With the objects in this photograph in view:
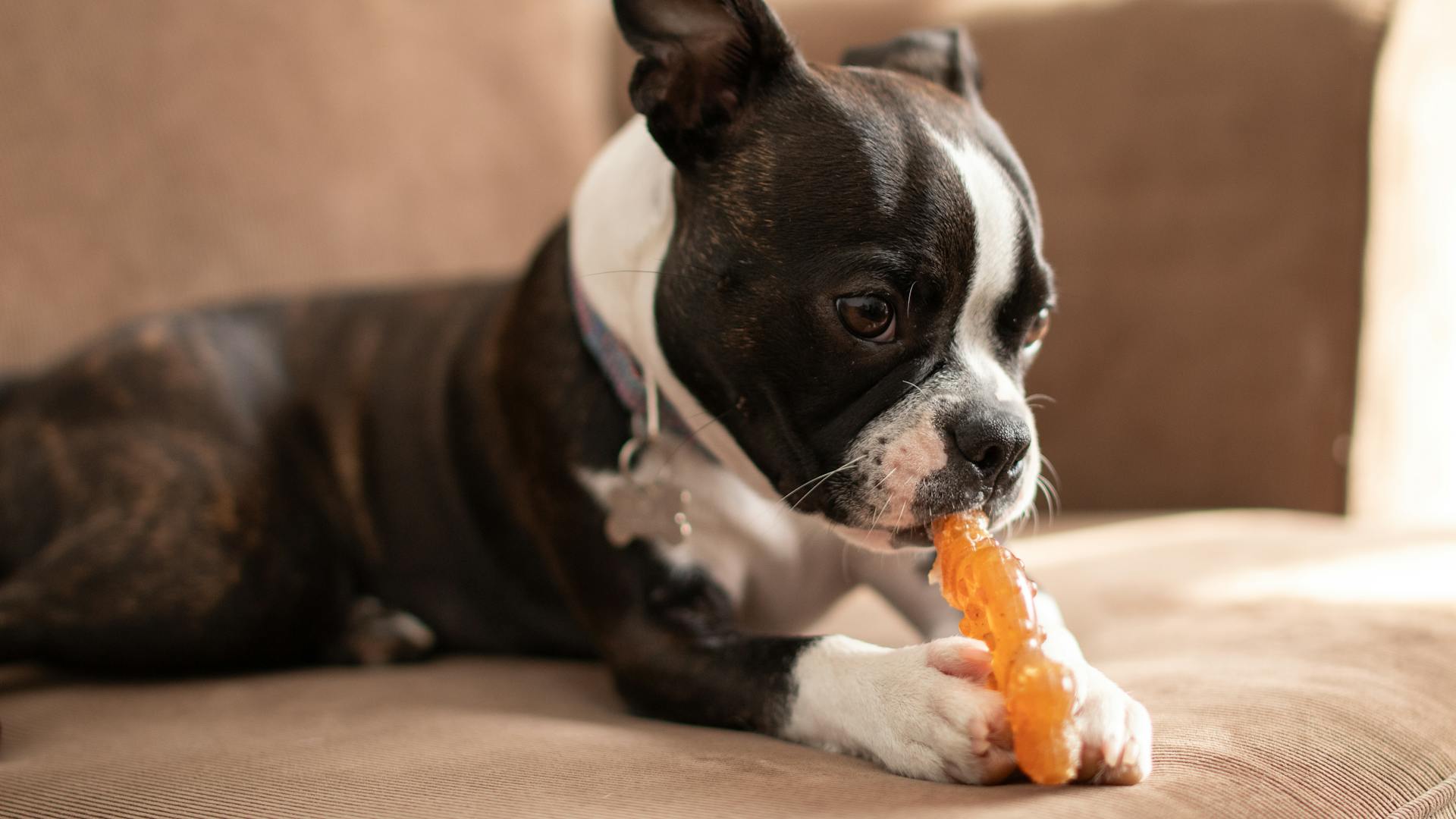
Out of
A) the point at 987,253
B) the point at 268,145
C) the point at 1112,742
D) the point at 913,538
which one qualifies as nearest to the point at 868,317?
the point at 987,253

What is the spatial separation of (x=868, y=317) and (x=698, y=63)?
433mm

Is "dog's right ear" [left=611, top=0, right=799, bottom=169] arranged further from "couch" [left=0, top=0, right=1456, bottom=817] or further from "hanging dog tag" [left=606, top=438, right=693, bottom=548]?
"couch" [left=0, top=0, right=1456, bottom=817]

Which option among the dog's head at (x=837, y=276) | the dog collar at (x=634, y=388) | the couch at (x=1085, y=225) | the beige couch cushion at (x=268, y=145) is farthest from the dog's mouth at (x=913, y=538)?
the beige couch cushion at (x=268, y=145)

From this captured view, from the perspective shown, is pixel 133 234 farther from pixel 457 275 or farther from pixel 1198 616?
pixel 1198 616

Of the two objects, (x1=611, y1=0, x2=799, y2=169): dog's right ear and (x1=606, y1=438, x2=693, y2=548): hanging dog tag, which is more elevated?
(x1=611, y1=0, x2=799, y2=169): dog's right ear

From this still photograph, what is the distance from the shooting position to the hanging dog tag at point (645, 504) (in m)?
1.76

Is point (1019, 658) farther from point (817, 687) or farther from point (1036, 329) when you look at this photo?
point (1036, 329)

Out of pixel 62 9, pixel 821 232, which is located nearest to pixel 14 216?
pixel 62 9

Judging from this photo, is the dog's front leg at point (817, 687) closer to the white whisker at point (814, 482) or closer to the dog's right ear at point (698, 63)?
the white whisker at point (814, 482)

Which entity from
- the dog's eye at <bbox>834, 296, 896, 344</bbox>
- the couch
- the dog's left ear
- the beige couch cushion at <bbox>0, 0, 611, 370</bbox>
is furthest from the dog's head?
the beige couch cushion at <bbox>0, 0, 611, 370</bbox>

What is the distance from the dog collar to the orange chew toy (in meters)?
0.52

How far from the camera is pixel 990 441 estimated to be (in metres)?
1.48

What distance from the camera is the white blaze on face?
4.99ft

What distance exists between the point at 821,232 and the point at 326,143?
181 cm
